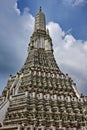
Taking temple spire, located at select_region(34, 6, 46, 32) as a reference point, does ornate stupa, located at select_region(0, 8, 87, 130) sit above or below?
below

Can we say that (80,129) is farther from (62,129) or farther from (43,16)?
(43,16)

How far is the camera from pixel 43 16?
3679 inches

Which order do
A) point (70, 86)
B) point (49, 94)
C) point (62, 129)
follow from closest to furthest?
point (62, 129) → point (49, 94) → point (70, 86)

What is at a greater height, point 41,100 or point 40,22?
point 40,22

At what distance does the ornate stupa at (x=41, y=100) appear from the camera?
4809 cm

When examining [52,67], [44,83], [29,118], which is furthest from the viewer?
[52,67]

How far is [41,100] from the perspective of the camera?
52969mm

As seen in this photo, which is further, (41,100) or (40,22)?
(40,22)

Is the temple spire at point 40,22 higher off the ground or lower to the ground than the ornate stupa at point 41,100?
higher

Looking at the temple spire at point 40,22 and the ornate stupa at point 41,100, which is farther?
the temple spire at point 40,22

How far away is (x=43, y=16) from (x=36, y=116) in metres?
55.3

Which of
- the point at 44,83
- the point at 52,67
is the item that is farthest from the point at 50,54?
the point at 44,83

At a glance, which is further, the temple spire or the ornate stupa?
the temple spire

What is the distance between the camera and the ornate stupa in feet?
158
